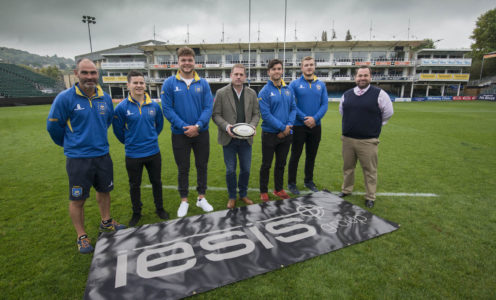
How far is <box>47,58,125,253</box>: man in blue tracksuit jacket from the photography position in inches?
95.3

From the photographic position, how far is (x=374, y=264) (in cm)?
231

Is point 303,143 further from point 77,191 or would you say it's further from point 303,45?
point 303,45

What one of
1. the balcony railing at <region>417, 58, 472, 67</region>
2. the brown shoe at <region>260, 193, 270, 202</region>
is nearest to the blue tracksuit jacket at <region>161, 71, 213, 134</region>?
the brown shoe at <region>260, 193, 270, 202</region>

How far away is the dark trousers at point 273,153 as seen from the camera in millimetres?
3707

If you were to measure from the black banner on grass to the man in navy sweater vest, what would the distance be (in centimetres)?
68

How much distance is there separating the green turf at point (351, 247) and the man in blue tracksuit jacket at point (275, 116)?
0.76m

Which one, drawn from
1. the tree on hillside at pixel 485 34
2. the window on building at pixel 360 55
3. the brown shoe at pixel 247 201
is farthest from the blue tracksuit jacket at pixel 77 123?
the tree on hillside at pixel 485 34

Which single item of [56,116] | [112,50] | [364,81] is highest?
[112,50]

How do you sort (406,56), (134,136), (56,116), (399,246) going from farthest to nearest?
1. (406,56)
2. (134,136)
3. (399,246)
4. (56,116)

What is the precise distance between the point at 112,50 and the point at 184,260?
7499 centimetres

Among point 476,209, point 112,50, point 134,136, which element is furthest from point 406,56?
point 112,50

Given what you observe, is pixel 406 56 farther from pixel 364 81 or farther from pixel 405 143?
pixel 364 81

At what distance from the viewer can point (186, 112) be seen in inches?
130

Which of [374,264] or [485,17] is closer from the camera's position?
[374,264]
